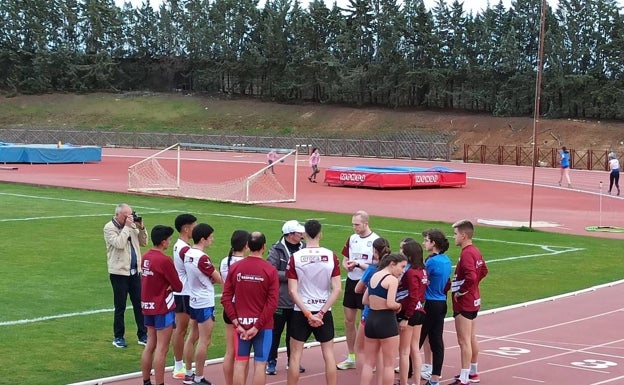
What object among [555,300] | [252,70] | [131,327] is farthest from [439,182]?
[252,70]

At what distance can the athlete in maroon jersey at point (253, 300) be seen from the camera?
978 centimetres

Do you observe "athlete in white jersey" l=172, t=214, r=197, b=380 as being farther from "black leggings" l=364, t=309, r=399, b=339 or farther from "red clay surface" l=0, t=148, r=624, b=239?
"red clay surface" l=0, t=148, r=624, b=239

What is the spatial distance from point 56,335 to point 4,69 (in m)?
114

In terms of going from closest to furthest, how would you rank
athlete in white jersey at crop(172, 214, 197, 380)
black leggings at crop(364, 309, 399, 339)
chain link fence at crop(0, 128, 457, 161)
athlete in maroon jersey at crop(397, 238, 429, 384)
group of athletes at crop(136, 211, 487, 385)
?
1. group of athletes at crop(136, 211, 487, 385)
2. black leggings at crop(364, 309, 399, 339)
3. athlete in maroon jersey at crop(397, 238, 429, 384)
4. athlete in white jersey at crop(172, 214, 197, 380)
5. chain link fence at crop(0, 128, 457, 161)

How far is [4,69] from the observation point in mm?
120750

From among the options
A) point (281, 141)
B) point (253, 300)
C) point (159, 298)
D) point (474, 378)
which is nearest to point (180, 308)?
point (159, 298)

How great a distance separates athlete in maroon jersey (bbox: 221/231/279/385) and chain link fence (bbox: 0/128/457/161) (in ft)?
233

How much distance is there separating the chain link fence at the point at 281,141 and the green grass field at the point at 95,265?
46.2 metres

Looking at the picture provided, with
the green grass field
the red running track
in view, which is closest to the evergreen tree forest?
the green grass field

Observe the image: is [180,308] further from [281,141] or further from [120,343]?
[281,141]

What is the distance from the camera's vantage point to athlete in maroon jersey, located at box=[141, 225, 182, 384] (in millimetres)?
10922

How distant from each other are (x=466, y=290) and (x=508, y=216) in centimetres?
2424

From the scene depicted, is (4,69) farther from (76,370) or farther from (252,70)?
(76,370)

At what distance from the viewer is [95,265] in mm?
20891
